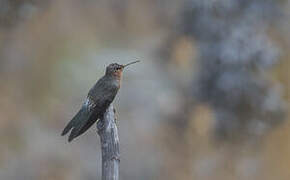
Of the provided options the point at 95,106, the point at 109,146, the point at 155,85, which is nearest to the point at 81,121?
the point at 95,106

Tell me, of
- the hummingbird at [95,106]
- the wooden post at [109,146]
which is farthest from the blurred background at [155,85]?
the wooden post at [109,146]

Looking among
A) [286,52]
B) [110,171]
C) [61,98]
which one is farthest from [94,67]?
[110,171]

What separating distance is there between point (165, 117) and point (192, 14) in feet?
5.99

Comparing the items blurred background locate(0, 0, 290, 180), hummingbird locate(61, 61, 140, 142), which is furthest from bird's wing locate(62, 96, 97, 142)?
blurred background locate(0, 0, 290, 180)

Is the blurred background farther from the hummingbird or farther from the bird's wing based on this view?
the bird's wing

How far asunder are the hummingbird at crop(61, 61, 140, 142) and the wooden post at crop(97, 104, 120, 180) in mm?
63

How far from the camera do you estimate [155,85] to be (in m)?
14.4

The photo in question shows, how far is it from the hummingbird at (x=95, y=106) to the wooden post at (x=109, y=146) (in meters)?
0.06

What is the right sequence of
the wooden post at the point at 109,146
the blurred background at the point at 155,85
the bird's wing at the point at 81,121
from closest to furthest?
the wooden post at the point at 109,146
the bird's wing at the point at 81,121
the blurred background at the point at 155,85

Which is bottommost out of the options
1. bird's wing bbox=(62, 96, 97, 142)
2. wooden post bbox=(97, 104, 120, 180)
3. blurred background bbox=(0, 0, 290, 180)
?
wooden post bbox=(97, 104, 120, 180)

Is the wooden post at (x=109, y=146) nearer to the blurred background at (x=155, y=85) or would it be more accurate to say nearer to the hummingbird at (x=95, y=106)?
the hummingbird at (x=95, y=106)

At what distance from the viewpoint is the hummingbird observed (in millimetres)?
5805

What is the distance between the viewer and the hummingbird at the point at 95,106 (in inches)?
229

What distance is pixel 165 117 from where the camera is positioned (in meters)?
14.0
